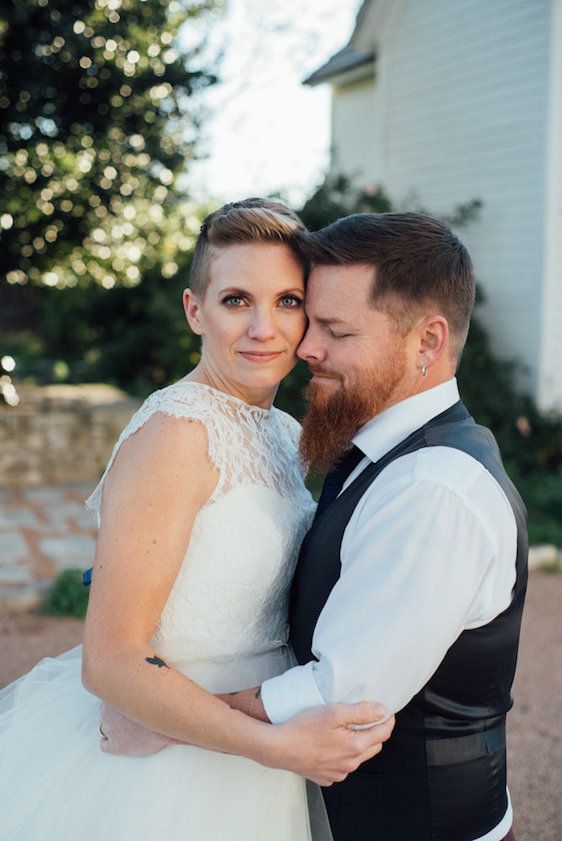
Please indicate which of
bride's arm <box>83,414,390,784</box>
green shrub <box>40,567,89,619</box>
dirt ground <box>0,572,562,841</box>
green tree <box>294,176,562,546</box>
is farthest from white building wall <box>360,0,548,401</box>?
bride's arm <box>83,414,390,784</box>

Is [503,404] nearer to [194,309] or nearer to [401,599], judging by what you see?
[194,309]

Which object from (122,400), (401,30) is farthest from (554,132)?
(122,400)

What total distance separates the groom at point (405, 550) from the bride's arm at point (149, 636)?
7 cm

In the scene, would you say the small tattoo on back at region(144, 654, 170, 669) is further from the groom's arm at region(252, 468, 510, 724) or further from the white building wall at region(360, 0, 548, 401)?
the white building wall at region(360, 0, 548, 401)

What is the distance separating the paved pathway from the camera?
6062mm

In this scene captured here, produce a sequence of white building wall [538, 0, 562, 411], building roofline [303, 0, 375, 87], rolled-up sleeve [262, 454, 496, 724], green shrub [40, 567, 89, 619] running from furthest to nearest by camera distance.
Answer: building roofline [303, 0, 375, 87], white building wall [538, 0, 562, 411], green shrub [40, 567, 89, 619], rolled-up sleeve [262, 454, 496, 724]

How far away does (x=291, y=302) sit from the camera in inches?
84.1

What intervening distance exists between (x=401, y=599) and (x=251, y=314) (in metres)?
0.83

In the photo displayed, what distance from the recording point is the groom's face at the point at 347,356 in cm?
195

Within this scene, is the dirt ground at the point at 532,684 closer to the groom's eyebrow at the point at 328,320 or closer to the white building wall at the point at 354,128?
the groom's eyebrow at the point at 328,320

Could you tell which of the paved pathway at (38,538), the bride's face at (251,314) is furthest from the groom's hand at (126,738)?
the paved pathway at (38,538)

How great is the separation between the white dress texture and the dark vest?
0.59ft

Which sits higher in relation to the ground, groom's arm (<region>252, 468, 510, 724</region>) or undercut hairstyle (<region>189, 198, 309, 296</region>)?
undercut hairstyle (<region>189, 198, 309, 296</region>)

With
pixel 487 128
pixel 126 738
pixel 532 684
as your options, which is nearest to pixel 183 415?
pixel 126 738
